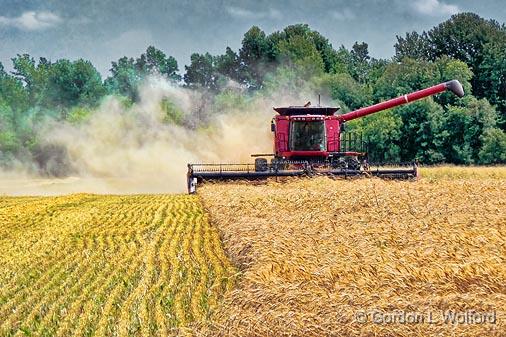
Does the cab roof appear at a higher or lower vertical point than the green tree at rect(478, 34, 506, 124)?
lower

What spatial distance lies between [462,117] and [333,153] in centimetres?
2720

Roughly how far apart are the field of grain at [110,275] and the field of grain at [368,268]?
0.53 meters

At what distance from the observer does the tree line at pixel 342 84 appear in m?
A: 52.4

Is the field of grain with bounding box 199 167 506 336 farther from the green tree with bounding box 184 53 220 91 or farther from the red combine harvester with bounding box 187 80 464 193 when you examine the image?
the green tree with bounding box 184 53 220 91

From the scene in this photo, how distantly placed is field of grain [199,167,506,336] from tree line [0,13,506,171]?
3686 cm

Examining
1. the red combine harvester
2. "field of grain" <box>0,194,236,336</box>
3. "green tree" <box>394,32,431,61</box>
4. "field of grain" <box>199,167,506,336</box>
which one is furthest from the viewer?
"green tree" <box>394,32,431,61</box>

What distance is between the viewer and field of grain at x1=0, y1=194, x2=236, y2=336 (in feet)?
26.6

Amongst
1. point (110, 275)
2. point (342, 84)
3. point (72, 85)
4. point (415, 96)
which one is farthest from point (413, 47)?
point (110, 275)

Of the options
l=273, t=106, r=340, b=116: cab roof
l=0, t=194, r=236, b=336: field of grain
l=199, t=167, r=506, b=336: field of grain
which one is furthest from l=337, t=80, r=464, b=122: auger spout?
l=0, t=194, r=236, b=336: field of grain

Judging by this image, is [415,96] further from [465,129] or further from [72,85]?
[72,85]

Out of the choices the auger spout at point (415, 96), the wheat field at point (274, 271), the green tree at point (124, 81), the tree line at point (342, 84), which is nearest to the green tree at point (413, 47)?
the tree line at point (342, 84)

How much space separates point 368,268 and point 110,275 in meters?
3.81

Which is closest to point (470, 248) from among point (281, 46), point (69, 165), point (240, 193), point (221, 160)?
point (240, 193)

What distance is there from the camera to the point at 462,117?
171 ft
